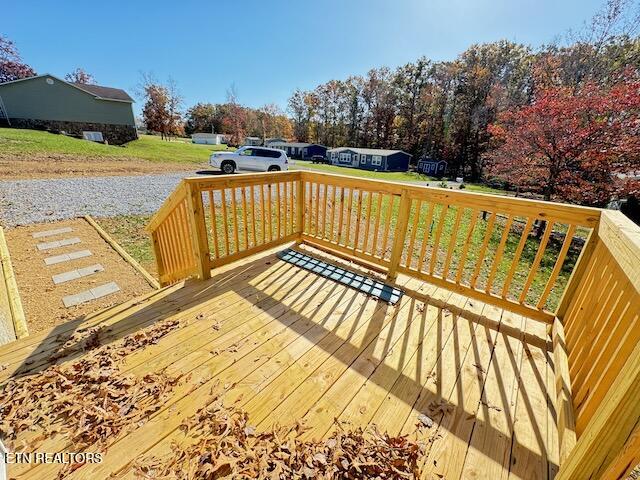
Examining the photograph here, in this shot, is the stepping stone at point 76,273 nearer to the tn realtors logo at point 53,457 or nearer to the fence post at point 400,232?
the tn realtors logo at point 53,457

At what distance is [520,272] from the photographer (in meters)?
5.04

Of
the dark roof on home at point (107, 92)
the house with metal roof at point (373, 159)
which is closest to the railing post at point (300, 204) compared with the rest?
the dark roof on home at point (107, 92)

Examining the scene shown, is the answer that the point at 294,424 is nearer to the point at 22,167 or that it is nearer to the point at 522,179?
the point at 522,179

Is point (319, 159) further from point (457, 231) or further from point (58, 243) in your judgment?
point (457, 231)

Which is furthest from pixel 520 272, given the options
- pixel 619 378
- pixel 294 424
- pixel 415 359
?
pixel 294 424

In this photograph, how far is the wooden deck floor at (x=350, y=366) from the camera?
1.45 m

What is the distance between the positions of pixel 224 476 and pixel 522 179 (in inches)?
421

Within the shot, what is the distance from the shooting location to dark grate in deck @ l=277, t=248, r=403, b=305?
2.83 metres

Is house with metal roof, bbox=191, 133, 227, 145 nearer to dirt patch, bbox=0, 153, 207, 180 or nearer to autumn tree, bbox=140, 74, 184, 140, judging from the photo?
autumn tree, bbox=140, 74, 184, 140

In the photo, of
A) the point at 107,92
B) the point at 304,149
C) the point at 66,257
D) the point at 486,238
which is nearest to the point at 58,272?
the point at 66,257

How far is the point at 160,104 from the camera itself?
108 ft

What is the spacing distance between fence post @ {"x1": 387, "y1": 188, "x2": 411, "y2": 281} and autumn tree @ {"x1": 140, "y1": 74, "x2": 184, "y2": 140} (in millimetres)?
39390

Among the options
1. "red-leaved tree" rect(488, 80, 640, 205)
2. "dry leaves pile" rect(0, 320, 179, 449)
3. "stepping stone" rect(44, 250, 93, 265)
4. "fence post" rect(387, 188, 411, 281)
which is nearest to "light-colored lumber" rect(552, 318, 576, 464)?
"fence post" rect(387, 188, 411, 281)

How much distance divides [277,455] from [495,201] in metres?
2.48
